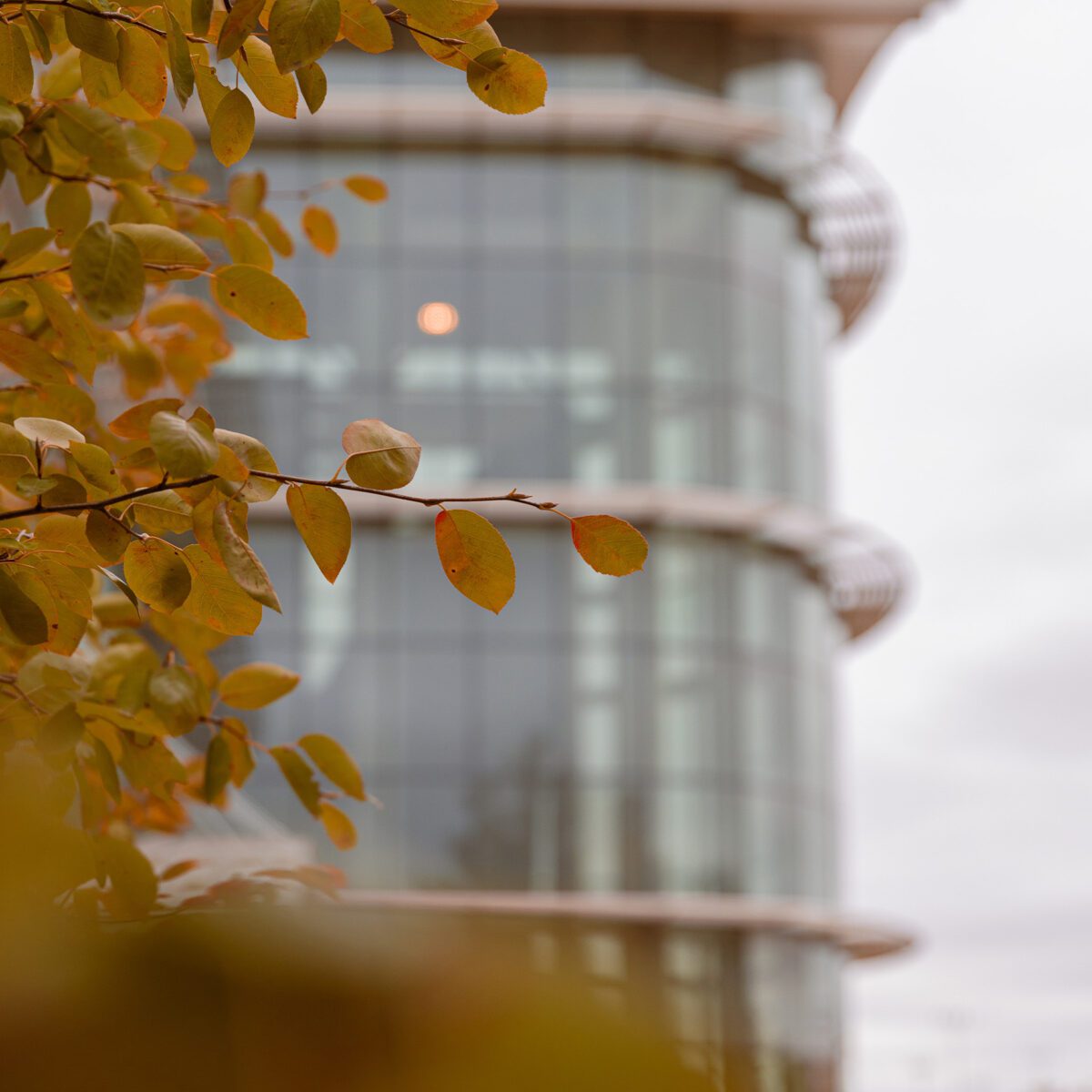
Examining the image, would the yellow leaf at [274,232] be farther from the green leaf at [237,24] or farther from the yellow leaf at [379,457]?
the yellow leaf at [379,457]

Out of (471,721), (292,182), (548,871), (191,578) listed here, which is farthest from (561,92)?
(191,578)

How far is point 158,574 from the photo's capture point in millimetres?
1703

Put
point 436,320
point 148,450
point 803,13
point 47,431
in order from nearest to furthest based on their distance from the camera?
point 47,431
point 148,450
point 436,320
point 803,13

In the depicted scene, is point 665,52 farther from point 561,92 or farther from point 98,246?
point 98,246

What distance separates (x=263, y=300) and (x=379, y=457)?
0.48 metres

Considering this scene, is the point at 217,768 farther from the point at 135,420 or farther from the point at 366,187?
the point at 366,187

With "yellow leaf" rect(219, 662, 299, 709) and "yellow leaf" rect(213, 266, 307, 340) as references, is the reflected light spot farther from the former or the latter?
"yellow leaf" rect(213, 266, 307, 340)

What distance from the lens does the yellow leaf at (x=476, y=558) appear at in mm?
1606

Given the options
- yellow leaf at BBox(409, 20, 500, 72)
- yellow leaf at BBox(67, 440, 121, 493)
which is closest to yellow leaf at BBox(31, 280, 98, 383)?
yellow leaf at BBox(67, 440, 121, 493)

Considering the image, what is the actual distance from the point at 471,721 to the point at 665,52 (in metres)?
10.6

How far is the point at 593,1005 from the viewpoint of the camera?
43cm

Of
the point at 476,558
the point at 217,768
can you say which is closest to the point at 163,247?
the point at 476,558

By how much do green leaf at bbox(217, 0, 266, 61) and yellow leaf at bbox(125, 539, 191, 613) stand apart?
52cm

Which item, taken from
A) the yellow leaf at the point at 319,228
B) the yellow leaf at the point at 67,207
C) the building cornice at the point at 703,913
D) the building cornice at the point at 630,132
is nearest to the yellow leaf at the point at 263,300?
the yellow leaf at the point at 67,207
